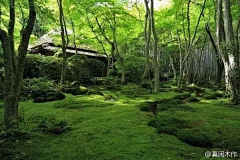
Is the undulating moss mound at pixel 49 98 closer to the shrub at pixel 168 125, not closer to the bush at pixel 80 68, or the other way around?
the shrub at pixel 168 125

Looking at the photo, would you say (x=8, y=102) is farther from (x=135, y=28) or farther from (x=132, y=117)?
(x=135, y=28)

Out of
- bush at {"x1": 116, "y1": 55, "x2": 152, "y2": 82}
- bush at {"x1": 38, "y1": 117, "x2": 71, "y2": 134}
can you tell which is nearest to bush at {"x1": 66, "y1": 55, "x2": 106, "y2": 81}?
bush at {"x1": 116, "y1": 55, "x2": 152, "y2": 82}

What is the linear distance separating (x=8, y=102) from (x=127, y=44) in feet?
57.7

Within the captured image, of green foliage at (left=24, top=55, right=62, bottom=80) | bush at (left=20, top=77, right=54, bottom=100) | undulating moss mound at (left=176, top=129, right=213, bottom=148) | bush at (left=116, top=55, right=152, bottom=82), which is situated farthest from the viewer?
bush at (left=116, top=55, right=152, bottom=82)

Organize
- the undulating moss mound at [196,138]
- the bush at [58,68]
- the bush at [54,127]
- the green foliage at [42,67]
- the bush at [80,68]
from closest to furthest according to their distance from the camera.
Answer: the undulating moss mound at [196,138] → the bush at [54,127] → the green foliage at [42,67] → the bush at [58,68] → the bush at [80,68]

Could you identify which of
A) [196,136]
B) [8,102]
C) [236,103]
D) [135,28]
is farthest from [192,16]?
[8,102]

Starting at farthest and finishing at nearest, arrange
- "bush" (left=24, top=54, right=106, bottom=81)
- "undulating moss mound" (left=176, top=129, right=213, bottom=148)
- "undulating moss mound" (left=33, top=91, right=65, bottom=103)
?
→ "bush" (left=24, top=54, right=106, bottom=81) → "undulating moss mound" (left=33, top=91, right=65, bottom=103) → "undulating moss mound" (left=176, top=129, right=213, bottom=148)

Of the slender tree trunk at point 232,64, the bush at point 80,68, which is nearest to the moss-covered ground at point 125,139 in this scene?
the slender tree trunk at point 232,64

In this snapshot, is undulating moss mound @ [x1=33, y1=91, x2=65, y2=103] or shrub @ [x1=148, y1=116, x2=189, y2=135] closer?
shrub @ [x1=148, y1=116, x2=189, y2=135]

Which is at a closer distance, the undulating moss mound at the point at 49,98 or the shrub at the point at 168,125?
the shrub at the point at 168,125

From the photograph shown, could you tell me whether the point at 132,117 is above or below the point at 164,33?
below

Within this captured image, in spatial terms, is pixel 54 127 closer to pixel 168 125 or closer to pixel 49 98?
pixel 168 125

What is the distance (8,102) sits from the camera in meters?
3.74

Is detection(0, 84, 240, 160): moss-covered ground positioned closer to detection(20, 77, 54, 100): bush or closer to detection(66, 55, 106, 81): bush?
detection(20, 77, 54, 100): bush
